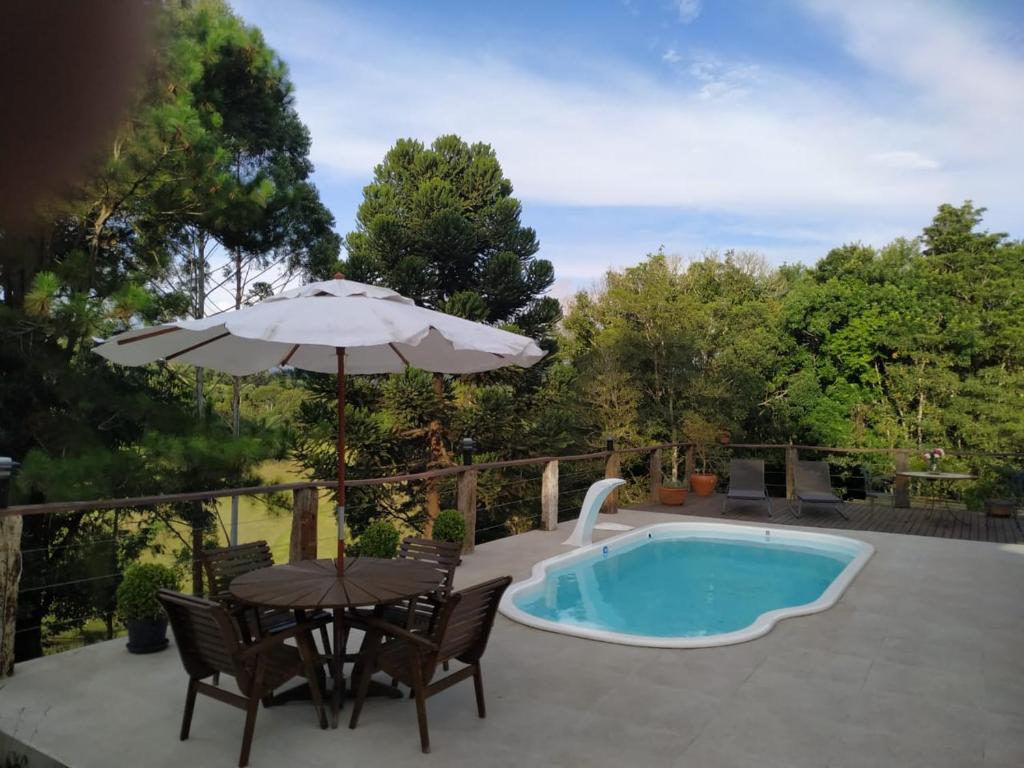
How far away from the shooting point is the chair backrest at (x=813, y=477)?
10.2m

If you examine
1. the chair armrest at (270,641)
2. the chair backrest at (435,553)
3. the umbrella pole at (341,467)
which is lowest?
the chair armrest at (270,641)

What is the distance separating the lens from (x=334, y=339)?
3035 mm

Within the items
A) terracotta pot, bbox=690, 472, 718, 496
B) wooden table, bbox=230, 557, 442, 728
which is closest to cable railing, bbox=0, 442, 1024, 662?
terracotta pot, bbox=690, 472, 718, 496

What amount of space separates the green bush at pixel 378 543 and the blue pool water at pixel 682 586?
1126 millimetres

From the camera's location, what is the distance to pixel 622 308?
53.2ft

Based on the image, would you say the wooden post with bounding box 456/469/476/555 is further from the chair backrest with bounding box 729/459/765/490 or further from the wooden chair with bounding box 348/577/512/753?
the chair backrest with bounding box 729/459/765/490

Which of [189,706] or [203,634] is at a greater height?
[203,634]

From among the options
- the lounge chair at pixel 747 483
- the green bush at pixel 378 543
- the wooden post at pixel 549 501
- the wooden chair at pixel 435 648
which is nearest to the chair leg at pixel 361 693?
the wooden chair at pixel 435 648

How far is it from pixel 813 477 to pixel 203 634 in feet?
30.4

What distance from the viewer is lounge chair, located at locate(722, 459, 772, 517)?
10125 millimetres

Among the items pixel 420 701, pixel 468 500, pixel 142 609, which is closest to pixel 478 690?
pixel 420 701

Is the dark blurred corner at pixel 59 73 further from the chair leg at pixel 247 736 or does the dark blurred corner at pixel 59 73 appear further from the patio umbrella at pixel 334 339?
the chair leg at pixel 247 736

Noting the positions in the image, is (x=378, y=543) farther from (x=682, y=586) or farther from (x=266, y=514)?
(x=266, y=514)

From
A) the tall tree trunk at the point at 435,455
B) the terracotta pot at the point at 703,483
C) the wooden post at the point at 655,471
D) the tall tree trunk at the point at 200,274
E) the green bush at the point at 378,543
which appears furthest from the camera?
the tall tree trunk at the point at 435,455
